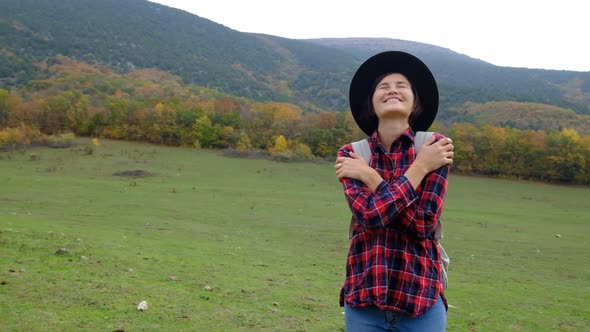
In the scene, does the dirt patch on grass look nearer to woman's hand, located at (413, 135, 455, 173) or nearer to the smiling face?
the smiling face

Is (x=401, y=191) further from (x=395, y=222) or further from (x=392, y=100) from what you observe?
(x=392, y=100)

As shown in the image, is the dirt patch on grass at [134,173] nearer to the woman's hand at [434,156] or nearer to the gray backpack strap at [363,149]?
the gray backpack strap at [363,149]

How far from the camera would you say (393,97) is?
119 inches

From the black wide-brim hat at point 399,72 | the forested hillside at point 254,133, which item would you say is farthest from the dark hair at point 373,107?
the forested hillside at point 254,133

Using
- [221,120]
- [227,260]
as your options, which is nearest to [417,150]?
[227,260]

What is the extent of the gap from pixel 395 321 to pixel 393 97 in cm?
132

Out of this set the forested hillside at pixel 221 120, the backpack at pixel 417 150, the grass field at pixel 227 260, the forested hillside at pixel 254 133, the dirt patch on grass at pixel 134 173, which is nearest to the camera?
the backpack at pixel 417 150

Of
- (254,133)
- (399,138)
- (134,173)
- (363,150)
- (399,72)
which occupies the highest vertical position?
(399,72)

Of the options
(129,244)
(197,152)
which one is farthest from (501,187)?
(129,244)

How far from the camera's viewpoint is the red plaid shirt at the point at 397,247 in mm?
2648

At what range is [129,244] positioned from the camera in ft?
44.4

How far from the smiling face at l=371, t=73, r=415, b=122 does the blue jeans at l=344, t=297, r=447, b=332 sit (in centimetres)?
114

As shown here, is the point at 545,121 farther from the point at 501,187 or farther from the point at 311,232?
A: the point at 311,232

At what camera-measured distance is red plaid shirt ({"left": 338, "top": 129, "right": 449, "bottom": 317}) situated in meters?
2.65
